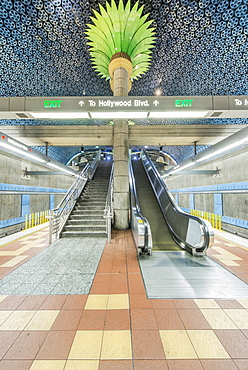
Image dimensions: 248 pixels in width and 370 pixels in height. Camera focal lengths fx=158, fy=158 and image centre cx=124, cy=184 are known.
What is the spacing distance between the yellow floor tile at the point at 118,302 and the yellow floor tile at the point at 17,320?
108 centimetres

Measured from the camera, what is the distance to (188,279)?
3090 millimetres

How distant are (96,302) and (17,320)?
1.04m

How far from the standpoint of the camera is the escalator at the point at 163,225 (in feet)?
13.6

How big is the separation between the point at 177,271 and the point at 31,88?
10.1m

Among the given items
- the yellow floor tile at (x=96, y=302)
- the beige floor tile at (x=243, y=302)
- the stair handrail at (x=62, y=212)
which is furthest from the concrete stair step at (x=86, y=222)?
the beige floor tile at (x=243, y=302)

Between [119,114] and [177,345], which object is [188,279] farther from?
[119,114]

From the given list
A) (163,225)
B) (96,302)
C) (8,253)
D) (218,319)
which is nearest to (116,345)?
(96,302)

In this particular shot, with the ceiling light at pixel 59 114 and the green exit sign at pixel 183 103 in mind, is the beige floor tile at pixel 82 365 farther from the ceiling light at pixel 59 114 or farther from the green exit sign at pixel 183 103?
the green exit sign at pixel 183 103

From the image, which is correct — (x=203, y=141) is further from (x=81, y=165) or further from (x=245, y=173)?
(x=81, y=165)

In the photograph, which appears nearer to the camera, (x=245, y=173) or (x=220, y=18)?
(x=220, y=18)

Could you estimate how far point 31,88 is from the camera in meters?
8.09

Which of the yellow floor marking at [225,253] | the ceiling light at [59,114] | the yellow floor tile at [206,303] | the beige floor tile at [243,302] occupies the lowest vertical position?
the yellow floor marking at [225,253]

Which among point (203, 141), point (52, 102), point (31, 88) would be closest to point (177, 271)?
point (52, 102)

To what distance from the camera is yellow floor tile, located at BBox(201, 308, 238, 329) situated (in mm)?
1963
